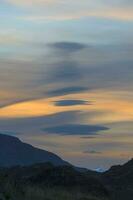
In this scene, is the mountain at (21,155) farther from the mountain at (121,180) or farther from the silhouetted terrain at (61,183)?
the silhouetted terrain at (61,183)

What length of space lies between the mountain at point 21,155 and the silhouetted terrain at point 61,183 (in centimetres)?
7705

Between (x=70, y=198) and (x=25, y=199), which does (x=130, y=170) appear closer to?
(x=70, y=198)

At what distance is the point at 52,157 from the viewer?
174 meters

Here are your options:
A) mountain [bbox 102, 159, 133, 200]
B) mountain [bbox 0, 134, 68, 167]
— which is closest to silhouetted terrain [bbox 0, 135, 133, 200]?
mountain [bbox 102, 159, 133, 200]

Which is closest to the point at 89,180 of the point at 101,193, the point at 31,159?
the point at 101,193

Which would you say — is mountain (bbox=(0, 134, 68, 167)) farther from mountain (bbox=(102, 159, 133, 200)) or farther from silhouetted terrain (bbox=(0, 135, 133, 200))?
silhouetted terrain (bbox=(0, 135, 133, 200))

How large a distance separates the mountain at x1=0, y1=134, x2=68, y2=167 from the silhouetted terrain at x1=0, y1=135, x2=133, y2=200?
77049 mm

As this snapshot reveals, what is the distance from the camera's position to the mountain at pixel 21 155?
Answer: 16162 centimetres

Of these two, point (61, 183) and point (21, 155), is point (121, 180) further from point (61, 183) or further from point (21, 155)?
point (21, 155)

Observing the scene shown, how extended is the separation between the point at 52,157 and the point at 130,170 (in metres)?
97.6

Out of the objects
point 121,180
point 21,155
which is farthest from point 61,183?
point 21,155

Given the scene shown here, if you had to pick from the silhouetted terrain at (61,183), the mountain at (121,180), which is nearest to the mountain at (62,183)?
the silhouetted terrain at (61,183)

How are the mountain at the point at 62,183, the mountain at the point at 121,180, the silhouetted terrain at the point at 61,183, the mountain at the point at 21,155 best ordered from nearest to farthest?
the silhouetted terrain at the point at 61,183 → the mountain at the point at 62,183 → the mountain at the point at 121,180 → the mountain at the point at 21,155

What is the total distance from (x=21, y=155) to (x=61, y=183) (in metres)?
120
